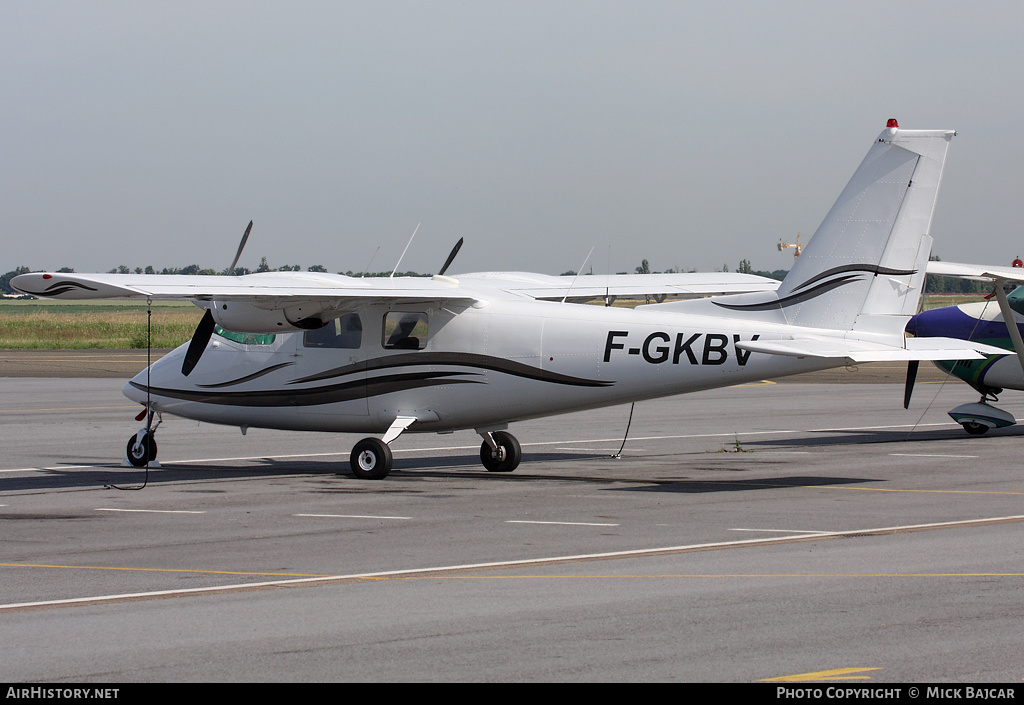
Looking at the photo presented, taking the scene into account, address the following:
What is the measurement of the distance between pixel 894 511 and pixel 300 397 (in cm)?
880

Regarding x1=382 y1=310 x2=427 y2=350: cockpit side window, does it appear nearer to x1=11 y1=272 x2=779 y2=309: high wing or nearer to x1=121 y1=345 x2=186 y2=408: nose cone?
x1=11 y1=272 x2=779 y2=309: high wing

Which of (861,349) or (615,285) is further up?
(615,285)

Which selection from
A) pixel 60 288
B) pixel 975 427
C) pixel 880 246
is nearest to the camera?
pixel 60 288

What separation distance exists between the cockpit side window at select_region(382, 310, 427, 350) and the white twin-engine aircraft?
21mm

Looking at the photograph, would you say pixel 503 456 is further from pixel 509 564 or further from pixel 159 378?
pixel 509 564

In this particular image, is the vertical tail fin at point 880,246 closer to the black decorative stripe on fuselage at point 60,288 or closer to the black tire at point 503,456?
the black tire at point 503,456

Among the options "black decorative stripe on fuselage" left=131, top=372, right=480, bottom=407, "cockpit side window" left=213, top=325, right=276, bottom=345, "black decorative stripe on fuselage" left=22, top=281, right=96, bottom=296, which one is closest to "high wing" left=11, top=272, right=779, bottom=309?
"black decorative stripe on fuselage" left=22, top=281, right=96, bottom=296

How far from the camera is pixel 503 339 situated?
55.0 ft

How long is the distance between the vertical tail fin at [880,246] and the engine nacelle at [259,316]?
6.76 m

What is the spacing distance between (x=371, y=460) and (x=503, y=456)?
2199 millimetres

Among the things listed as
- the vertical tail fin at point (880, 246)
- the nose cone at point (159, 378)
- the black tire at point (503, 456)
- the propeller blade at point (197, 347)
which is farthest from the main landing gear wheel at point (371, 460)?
the vertical tail fin at point (880, 246)

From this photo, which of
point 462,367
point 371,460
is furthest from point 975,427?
point 371,460
